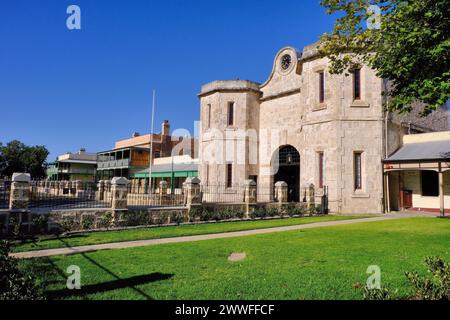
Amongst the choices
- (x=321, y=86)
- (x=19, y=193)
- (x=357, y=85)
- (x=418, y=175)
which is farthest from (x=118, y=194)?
(x=418, y=175)

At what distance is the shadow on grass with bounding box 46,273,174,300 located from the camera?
15.7 feet

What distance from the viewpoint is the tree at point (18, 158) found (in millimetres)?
49469

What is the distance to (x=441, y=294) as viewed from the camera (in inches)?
171

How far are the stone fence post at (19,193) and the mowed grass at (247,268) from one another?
430cm

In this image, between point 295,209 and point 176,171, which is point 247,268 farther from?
point 176,171

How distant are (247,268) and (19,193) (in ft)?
27.0

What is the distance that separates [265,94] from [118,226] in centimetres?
1781

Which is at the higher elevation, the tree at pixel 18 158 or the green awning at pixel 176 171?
the tree at pixel 18 158

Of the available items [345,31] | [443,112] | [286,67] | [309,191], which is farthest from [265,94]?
[345,31]

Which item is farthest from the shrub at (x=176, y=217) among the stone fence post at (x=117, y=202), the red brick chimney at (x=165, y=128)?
the red brick chimney at (x=165, y=128)

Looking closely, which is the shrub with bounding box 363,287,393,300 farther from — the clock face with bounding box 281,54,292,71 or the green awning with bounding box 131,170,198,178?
the green awning with bounding box 131,170,198,178

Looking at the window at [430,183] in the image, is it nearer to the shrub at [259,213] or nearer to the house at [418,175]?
the house at [418,175]

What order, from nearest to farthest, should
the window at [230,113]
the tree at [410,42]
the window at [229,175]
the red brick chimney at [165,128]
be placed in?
the tree at [410,42] < the window at [229,175] < the window at [230,113] < the red brick chimney at [165,128]
